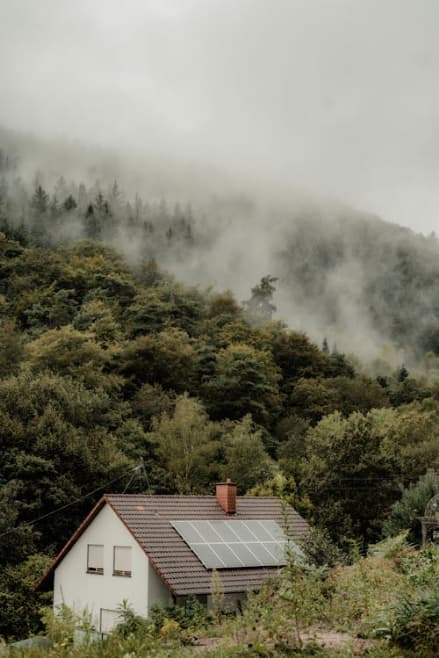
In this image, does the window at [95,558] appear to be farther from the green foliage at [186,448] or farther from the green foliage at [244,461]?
the green foliage at [244,461]

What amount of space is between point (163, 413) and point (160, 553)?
24224 millimetres

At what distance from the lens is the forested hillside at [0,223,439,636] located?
33031 mm

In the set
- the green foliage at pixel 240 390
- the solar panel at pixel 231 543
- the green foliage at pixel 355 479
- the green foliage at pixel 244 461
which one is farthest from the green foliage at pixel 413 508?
the green foliage at pixel 240 390

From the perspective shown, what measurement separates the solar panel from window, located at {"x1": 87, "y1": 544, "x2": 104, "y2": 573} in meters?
2.63

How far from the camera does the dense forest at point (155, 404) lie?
32.9 metres

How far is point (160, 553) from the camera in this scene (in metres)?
23.5

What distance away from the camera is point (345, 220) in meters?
187

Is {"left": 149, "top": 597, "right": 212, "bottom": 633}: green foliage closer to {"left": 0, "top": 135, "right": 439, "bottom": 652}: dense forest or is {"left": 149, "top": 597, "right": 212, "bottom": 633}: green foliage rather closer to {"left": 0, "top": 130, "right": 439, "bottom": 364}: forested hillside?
{"left": 0, "top": 135, "right": 439, "bottom": 652}: dense forest

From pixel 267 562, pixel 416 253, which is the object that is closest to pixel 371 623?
pixel 267 562

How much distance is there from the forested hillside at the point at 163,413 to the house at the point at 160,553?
2425 mm

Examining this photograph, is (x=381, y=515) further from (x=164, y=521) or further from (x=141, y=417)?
(x=141, y=417)

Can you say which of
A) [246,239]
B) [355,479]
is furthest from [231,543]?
[246,239]

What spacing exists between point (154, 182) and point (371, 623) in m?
149

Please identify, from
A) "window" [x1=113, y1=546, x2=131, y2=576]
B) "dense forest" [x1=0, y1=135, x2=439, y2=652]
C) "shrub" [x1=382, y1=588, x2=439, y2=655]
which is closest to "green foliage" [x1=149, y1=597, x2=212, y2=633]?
"window" [x1=113, y1=546, x2=131, y2=576]
